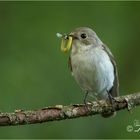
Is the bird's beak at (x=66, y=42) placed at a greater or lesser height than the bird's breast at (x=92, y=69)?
greater

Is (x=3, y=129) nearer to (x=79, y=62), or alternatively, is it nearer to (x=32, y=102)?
(x=32, y=102)

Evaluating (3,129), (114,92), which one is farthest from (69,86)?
(114,92)

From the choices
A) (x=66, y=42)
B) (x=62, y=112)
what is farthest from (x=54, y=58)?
(x=62, y=112)

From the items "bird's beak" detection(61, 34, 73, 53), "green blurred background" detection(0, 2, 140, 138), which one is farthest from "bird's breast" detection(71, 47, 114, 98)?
"green blurred background" detection(0, 2, 140, 138)

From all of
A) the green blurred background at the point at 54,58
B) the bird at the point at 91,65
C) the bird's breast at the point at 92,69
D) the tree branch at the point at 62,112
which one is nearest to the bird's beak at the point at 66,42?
the bird at the point at 91,65

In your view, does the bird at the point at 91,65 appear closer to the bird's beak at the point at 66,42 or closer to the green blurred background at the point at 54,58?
the bird's beak at the point at 66,42

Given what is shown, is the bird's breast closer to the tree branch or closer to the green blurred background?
the tree branch
